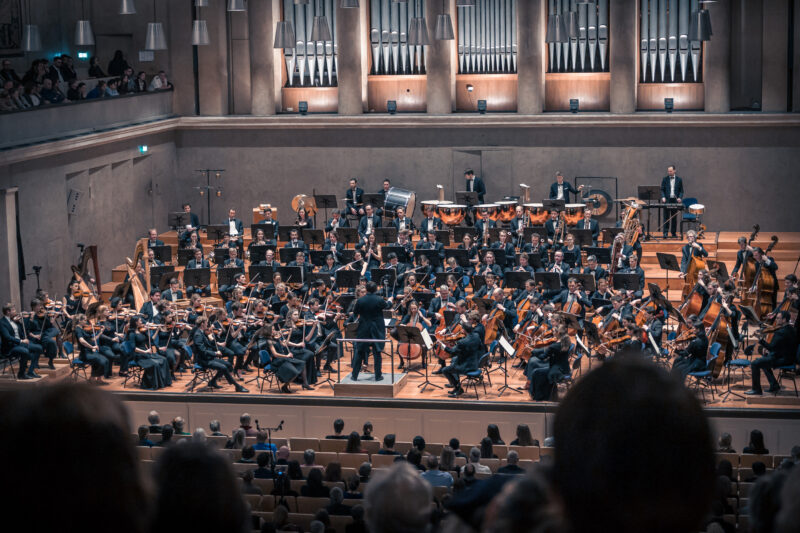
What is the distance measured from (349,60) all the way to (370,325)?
1073 centimetres

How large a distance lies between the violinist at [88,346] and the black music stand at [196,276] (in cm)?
200

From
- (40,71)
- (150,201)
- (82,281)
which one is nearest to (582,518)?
(82,281)

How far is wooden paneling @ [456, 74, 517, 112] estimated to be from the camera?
23.3 meters

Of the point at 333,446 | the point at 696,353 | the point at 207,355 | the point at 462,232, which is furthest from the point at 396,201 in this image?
the point at 333,446

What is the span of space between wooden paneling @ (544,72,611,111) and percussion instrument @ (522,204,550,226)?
16.7ft

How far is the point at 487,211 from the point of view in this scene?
18688mm

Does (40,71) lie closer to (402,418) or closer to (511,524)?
(402,418)

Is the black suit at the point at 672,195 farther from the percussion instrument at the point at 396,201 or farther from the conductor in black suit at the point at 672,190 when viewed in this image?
the percussion instrument at the point at 396,201

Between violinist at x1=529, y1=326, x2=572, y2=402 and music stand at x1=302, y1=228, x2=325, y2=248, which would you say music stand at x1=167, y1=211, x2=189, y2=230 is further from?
violinist at x1=529, y1=326, x2=572, y2=402

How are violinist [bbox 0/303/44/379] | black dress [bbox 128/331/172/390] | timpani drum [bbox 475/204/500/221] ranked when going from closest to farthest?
black dress [bbox 128/331/172/390] → violinist [bbox 0/303/44/379] → timpani drum [bbox 475/204/500/221]

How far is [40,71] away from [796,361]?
13543mm

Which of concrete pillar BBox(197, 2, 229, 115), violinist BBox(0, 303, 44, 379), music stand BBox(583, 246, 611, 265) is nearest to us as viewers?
violinist BBox(0, 303, 44, 379)

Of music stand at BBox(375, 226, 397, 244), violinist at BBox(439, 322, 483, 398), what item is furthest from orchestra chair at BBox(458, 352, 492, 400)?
music stand at BBox(375, 226, 397, 244)

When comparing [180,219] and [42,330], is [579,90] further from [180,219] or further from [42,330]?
[42,330]
